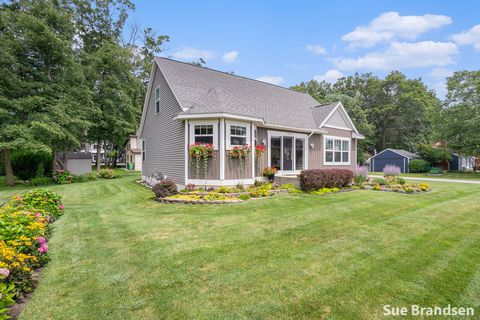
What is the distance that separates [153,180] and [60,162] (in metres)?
12.2

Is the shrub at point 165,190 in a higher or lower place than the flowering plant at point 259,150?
lower

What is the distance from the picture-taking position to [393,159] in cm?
3083

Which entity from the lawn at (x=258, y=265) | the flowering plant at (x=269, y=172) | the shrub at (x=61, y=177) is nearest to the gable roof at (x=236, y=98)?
the flowering plant at (x=269, y=172)

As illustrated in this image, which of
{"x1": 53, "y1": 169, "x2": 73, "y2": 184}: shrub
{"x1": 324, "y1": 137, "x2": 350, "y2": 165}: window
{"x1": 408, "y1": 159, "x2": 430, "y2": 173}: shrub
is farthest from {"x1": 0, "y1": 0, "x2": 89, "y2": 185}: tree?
{"x1": 408, "y1": 159, "x2": 430, "y2": 173}: shrub

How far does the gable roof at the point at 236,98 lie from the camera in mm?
10398

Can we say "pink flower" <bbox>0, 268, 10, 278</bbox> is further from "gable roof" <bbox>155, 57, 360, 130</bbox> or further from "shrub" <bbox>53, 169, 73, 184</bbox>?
"shrub" <bbox>53, 169, 73, 184</bbox>

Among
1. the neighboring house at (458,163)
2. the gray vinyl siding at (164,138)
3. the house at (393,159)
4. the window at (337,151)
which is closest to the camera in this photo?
the gray vinyl siding at (164,138)

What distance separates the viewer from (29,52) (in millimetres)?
15078

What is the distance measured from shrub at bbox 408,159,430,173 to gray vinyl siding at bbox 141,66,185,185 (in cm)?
2867

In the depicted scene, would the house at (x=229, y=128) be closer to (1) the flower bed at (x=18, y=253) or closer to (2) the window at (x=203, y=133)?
(2) the window at (x=203, y=133)

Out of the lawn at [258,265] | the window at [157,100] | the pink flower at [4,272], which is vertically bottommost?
the lawn at [258,265]

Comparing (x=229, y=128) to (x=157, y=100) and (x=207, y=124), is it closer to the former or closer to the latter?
(x=207, y=124)

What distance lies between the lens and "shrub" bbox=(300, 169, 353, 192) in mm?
10016

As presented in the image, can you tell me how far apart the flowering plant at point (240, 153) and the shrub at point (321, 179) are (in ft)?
7.89
